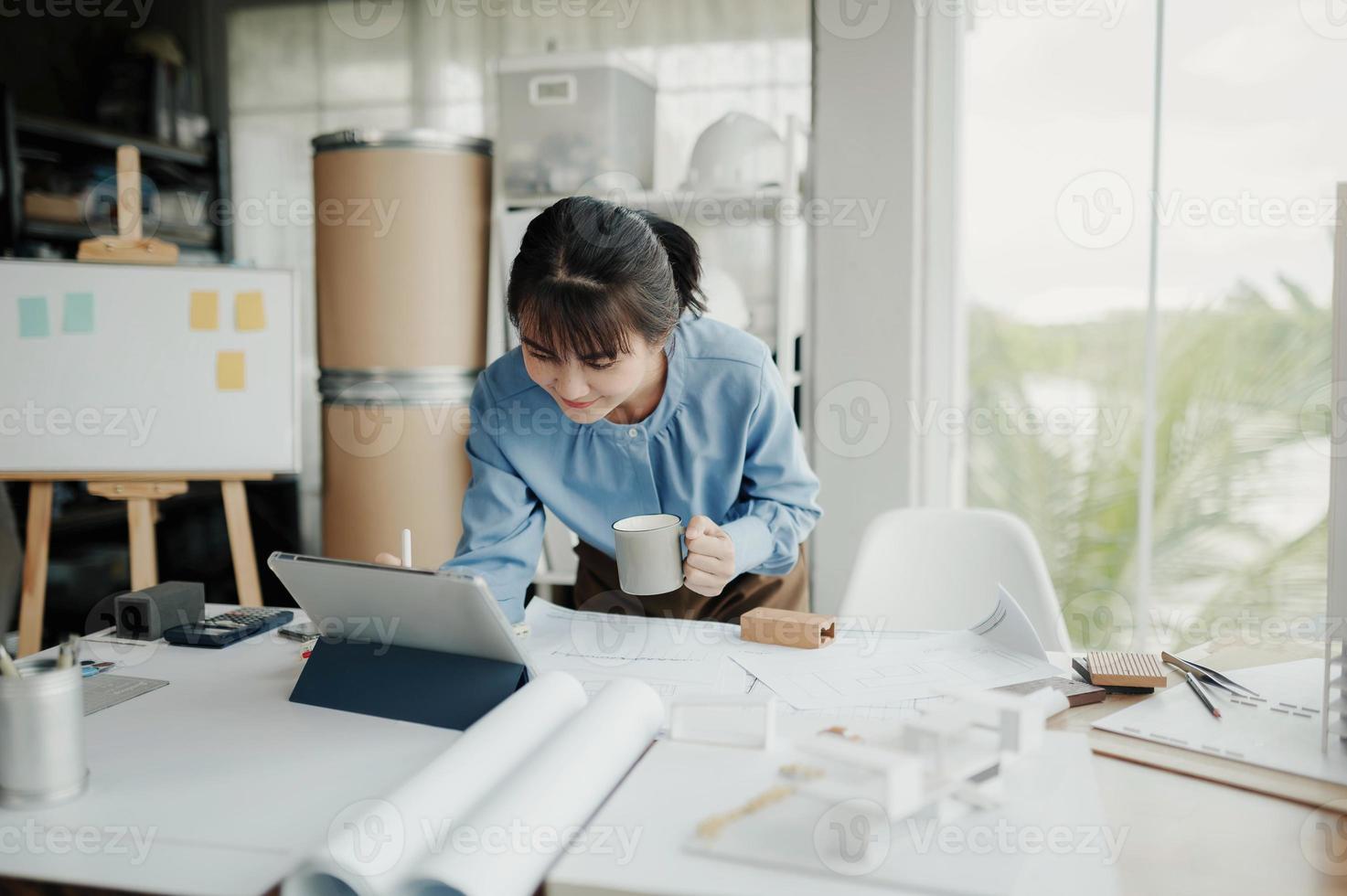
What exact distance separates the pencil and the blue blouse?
576mm

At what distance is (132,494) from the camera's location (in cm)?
249

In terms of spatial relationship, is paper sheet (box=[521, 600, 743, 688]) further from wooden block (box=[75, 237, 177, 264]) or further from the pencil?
wooden block (box=[75, 237, 177, 264])

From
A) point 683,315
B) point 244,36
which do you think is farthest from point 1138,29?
point 244,36

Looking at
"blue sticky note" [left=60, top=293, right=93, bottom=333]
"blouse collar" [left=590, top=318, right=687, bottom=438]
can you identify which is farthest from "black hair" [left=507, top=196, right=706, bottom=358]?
"blue sticky note" [left=60, top=293, right=93, bottom=333]

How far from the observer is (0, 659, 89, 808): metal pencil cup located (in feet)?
2.68

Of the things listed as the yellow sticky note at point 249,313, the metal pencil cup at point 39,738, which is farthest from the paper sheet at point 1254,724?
the yellow sticky note at point 249,313

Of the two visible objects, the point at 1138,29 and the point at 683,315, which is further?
the point at 1138,29

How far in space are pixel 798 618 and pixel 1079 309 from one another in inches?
96.1

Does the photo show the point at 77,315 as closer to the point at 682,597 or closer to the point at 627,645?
the point at 682,597

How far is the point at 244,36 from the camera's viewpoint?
12.4 feet

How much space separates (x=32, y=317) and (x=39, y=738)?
6.61 feet

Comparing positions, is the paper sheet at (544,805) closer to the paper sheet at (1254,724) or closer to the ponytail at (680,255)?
the paper sheet at (1254,724)

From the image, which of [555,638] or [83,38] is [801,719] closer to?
[555,638]

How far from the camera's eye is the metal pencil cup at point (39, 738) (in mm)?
816
